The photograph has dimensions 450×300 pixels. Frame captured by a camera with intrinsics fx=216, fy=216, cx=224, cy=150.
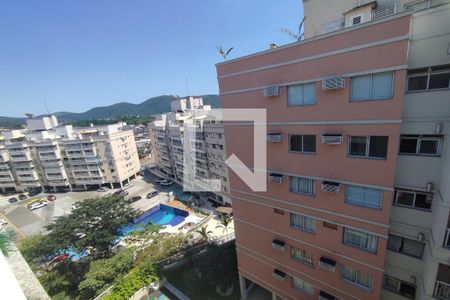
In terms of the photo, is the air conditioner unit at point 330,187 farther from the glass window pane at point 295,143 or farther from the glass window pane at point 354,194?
the glass window pane at point 295,143

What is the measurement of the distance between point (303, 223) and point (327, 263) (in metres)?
1.86

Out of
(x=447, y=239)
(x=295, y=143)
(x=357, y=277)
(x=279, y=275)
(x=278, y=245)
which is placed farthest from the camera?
(x=279, y=275)

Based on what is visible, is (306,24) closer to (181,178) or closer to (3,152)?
(181,178)

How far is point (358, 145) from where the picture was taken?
7793 mm

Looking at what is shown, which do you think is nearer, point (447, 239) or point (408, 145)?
point (447, 239)

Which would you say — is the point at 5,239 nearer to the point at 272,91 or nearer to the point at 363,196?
the point at 272,91

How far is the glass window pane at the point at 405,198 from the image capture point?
7512 millimetres

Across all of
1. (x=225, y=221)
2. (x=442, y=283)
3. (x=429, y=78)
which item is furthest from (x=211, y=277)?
(x=429, y=78)

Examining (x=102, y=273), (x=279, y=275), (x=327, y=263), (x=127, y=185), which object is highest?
(x=327, y=263)

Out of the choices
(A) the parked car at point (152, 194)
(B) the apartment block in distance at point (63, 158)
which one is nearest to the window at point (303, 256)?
(A) the parked car at point (152, 194)

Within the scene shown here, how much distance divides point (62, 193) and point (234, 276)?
5841cm

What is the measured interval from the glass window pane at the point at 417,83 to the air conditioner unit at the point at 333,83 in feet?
6.16

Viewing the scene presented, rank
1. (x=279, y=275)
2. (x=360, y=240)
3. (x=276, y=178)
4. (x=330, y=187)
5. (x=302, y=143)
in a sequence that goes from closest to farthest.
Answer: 1. (x=330, y=187)
2. (x=360, y=240)
3. (x=302, y=143)
4. (x=276, y=178)
5. (x=279, y=275)

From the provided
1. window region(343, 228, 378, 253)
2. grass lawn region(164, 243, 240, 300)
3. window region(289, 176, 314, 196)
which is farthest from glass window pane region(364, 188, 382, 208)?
grass lawn region(164, 243, 240, 300)
